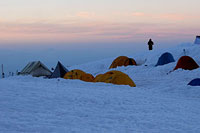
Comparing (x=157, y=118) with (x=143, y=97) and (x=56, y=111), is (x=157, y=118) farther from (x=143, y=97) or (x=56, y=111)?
(x=143, y=97)

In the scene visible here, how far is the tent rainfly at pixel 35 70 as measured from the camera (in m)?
28.8

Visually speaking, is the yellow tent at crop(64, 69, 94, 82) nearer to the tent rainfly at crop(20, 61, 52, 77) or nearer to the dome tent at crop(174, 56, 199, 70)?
the dome tent at crop(174, 56, 199, 70)

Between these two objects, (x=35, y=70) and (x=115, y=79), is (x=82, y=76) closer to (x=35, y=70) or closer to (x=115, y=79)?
(x=115, y=79)

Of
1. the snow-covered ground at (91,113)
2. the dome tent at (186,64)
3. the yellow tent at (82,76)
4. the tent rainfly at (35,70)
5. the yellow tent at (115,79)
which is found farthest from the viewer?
the tent rainfly at (35,70)

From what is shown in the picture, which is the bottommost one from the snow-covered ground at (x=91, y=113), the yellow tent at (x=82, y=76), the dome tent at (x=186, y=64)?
the snow-covered ground at (x=91, y=113)

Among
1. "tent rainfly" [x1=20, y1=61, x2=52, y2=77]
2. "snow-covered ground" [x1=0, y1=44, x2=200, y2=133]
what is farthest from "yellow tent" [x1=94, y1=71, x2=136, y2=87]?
"tent rainfly" [x1=20, y1=61, x2=52, y2=77]

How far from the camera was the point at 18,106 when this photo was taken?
823 centimetres

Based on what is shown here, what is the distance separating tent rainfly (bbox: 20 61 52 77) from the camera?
28844mm

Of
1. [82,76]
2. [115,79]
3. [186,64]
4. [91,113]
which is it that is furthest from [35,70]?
[91,113]

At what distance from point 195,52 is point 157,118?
27207 mm

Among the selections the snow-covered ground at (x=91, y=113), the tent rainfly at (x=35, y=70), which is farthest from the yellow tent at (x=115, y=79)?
the tent rainfly at (x=35, y=70)

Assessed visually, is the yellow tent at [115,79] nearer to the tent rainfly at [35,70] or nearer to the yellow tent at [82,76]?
the yellow tent at [82,76]

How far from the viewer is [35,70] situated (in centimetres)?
2895

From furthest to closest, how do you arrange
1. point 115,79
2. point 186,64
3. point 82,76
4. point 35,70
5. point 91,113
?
point 35,70 → point 186,64 → point 82,76 → point 115,79 → point 91,113
